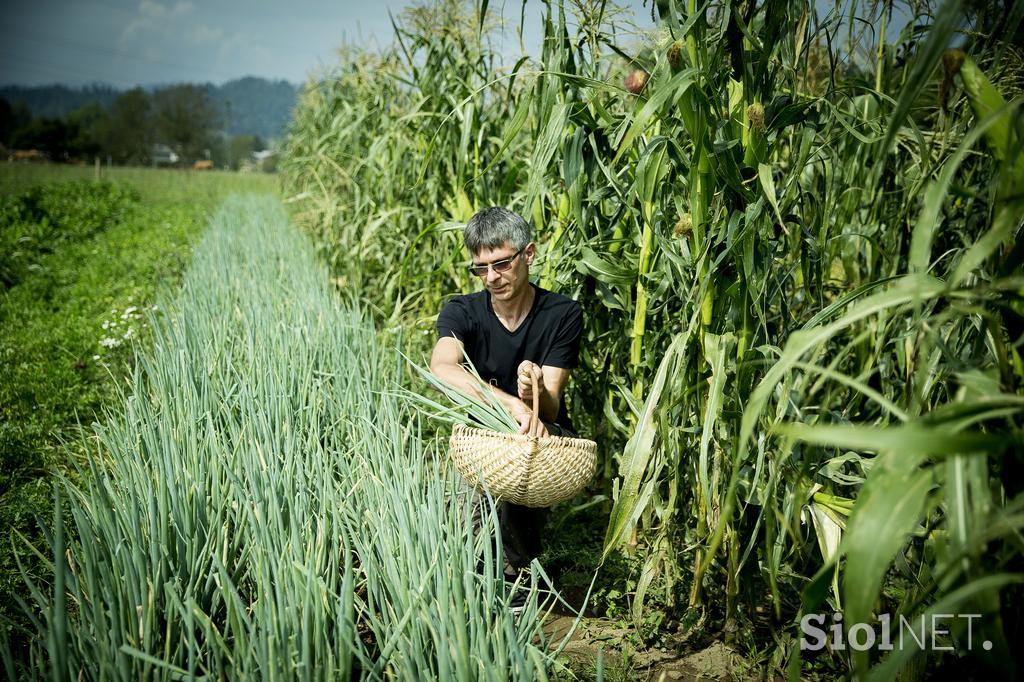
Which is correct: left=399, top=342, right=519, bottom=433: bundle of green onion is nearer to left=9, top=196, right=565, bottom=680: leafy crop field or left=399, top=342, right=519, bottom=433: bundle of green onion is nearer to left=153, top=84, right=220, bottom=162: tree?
left=9, top=196, right=565, bottom=680: leafy crop field

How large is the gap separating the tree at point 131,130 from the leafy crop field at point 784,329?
6913cm

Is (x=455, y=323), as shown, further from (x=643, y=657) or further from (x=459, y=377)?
(x=643, y=657)

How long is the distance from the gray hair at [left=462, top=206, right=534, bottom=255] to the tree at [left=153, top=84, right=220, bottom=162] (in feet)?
203

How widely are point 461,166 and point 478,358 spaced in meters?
0.79

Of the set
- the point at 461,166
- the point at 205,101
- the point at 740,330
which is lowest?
the point at 740,330

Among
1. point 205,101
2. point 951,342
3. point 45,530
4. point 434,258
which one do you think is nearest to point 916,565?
point 951,342

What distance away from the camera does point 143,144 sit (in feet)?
205

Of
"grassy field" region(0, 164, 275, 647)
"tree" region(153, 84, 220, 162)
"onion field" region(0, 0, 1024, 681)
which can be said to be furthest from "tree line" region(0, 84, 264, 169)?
"onion field" region(0, 0, 1024, 681)

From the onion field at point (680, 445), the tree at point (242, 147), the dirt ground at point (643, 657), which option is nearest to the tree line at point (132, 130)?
the tree at point (242, 147)

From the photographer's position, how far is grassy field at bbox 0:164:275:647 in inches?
91.4

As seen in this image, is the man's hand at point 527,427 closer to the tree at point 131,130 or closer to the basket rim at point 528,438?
the basket rim at point 528,438

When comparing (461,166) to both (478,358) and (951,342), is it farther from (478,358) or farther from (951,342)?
(951,342)

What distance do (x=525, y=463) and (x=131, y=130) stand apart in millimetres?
74335

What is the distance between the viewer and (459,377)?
191 cm
